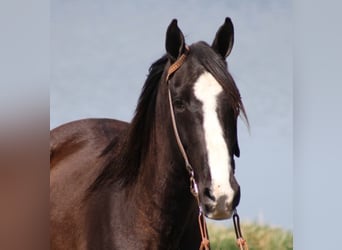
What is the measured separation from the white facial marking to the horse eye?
1.6 inches

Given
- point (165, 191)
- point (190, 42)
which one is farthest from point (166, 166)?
point (190, 42)

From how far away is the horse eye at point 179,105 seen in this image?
1.29m

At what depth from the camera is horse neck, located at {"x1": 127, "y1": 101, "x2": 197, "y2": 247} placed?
133 cm

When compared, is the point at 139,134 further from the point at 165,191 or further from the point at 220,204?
the point at 220,204

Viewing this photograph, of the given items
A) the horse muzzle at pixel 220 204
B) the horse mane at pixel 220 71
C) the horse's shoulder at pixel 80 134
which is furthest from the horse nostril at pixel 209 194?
the horse's shoulder at pixel 80 134

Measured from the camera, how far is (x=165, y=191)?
1343 mm

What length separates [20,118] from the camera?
5.31 feet

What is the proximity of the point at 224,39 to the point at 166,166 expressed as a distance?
310mm

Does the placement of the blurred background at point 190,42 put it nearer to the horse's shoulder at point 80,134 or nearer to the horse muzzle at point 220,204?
the horse's shoulder at point 80,134

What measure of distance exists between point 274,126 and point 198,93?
44 cm

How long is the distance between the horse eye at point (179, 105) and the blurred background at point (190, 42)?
32 centimetres

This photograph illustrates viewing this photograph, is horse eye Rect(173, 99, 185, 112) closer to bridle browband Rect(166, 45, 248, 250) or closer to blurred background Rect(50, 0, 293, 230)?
bridle browband Rect(166, 45, 248, 250)

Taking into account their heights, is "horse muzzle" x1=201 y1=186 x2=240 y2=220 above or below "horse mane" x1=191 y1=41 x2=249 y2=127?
below

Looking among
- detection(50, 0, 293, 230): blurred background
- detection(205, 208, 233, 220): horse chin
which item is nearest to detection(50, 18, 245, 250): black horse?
detection(205, 208, 233, 220): horse chin
